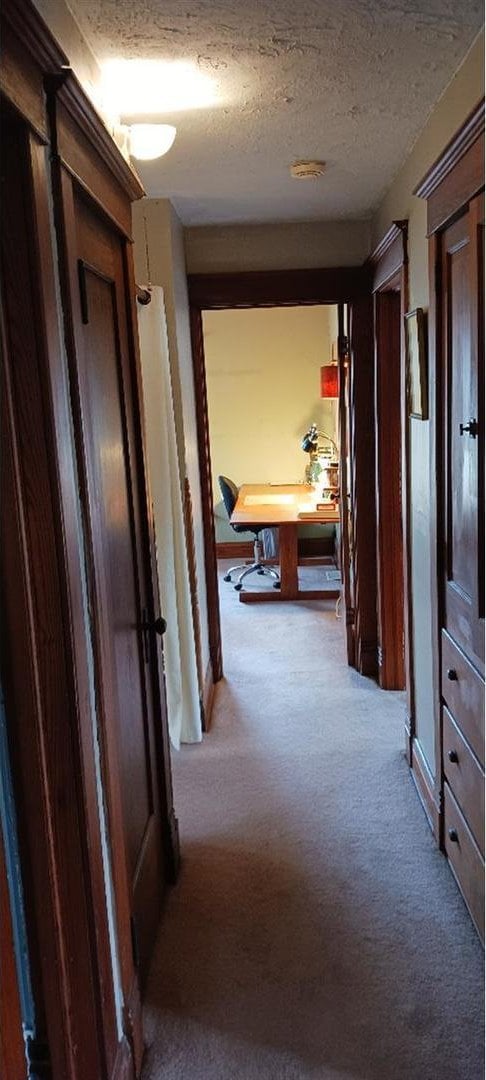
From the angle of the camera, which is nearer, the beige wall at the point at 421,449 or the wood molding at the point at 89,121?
the wood molding at the point at 89,121

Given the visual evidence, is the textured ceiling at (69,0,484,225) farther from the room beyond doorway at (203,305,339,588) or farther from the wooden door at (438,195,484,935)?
the room beyond doorway at (203,305,339,588)

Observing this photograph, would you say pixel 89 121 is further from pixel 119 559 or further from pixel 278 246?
pixel 278 246

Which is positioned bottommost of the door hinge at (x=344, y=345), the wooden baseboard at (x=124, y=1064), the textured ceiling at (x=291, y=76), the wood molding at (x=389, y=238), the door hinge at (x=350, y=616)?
the wooden baseboard at (x=124, y=1064)

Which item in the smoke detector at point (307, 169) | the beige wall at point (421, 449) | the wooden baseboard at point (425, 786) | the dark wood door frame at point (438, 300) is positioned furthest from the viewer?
the smoke detector at point (307, 169)

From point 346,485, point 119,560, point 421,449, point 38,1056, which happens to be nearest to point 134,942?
point 38,1056

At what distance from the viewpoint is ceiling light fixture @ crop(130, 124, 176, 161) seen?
7.50 feet

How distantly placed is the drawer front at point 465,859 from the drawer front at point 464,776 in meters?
0.05

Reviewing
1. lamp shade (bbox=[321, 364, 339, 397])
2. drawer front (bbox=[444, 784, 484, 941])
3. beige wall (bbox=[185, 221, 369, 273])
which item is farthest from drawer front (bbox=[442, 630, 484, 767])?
lamp shade (bbox=[321, 364, 339, 397])

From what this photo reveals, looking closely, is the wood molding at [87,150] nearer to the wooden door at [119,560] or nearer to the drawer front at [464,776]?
the wooden door at [119,560]

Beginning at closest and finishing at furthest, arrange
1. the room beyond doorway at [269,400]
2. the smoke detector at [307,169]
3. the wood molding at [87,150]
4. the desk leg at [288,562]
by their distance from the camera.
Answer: the wood molding at [87,150] → the smoke detector at [307,169] → the desk leg at [288,562] → the room beyond doorway at [269,400]

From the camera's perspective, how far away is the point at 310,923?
2342 millimetres

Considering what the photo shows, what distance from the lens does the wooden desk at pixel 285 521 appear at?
545 centimetres

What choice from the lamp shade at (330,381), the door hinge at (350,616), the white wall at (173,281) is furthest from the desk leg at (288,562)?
the white wall at (173,281)

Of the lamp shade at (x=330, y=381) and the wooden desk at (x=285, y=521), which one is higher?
the lamp shade at (x=330, y=381)
